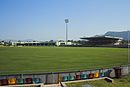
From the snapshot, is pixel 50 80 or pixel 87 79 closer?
pixel 50 80

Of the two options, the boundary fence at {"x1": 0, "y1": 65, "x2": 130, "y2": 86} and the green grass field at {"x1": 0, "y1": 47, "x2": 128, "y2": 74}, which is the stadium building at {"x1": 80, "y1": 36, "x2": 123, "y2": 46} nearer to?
the green grass field at {"x1": 0, "y1": 47, "x2": 128, "y2": 74}

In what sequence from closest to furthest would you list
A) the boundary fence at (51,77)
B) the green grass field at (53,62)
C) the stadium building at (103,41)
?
the boundary fence at (51,77), the green grass field at (53,62), the stadium building at (103,41)

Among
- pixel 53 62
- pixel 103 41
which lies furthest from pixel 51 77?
pixel 103 41

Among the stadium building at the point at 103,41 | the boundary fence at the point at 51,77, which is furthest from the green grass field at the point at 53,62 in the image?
the stadium building at the point at 103,41

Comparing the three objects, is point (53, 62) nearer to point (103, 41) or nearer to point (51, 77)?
point (51, 77)

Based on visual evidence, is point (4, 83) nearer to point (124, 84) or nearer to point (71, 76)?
point (71, 76)

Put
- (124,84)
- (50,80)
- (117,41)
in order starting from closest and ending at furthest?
(50,80), (124,84), (117,41)

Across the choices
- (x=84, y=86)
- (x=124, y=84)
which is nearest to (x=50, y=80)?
(x=84, y=86)

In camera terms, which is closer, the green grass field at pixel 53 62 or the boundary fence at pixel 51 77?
the boundary fence at pixel 51 77

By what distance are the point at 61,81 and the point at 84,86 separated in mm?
2082

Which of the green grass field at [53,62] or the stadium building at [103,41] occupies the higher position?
the stadium building at [103,41]

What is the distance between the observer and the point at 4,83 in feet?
58.5

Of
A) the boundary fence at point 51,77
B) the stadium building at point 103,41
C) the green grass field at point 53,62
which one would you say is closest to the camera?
the boundary fence at point 51,77

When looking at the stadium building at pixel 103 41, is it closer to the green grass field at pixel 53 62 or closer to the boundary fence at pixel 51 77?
the green grass field at pixel 53 62
